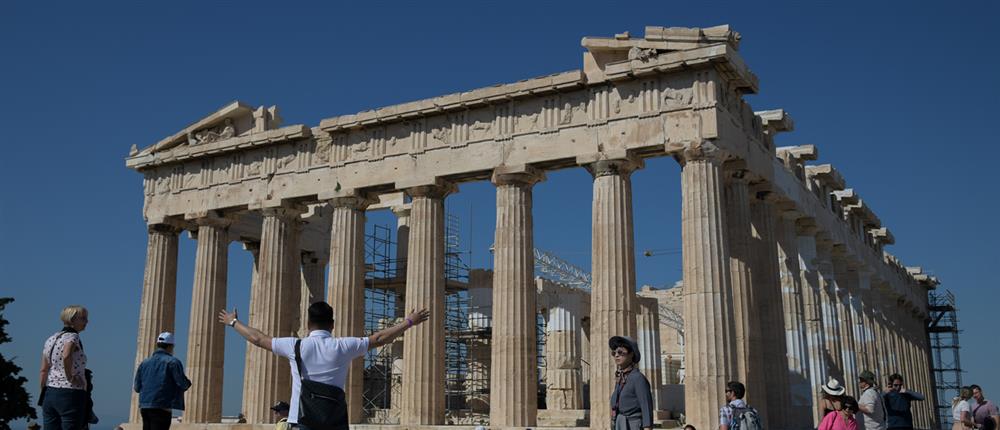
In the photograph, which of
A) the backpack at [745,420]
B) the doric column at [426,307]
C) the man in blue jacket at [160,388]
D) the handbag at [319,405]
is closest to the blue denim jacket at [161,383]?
the man in blue jacket at [160,388]

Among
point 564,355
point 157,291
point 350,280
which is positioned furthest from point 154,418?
point 564,355

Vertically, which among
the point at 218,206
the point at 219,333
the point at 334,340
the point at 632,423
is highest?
the point at 218,206

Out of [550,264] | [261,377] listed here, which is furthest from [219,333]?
[550,264]

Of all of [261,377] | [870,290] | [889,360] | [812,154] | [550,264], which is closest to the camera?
[261,377]

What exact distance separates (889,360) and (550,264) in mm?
16928

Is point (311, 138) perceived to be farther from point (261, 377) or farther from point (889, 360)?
point (889, 360)

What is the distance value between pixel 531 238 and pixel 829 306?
13.0m

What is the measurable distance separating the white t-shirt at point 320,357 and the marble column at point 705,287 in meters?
18.4

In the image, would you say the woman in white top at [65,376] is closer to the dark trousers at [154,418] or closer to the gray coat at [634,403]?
the dark trousers at [154,418]

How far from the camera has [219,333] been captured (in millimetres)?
35438

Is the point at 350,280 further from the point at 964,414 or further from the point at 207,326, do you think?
the point at 964,414

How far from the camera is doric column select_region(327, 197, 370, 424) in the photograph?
3148cm

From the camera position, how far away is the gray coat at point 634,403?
9734mm

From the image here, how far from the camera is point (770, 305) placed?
30328 millimetres
